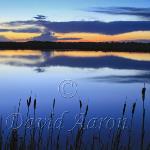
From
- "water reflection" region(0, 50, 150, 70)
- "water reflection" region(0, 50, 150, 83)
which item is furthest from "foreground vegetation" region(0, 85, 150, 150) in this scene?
"water reflection" region(0, 50, 150, 70)

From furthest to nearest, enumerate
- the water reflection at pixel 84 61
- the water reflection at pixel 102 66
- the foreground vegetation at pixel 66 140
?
the water reflection at pixel 84 61 → the water reflection at pixel 102 66 → the foreground vegetation at pixel 66 140

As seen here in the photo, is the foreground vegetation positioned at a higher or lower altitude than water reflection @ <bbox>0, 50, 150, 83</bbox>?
lower

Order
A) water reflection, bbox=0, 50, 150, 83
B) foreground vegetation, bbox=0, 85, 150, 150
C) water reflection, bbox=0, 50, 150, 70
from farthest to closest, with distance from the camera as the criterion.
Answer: water reflection, bbox=0, 50, 150, 70, water reflection, bbox=0, 50, 150, 83, foreground vegetation, bbox=0, 85, 150, 150

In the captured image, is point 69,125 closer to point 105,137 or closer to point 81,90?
point 105,137

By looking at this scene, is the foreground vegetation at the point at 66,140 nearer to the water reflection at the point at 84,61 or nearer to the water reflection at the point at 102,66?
the water reflection at the point at 102,66

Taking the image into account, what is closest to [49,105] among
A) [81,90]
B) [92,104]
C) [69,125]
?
[92,104]

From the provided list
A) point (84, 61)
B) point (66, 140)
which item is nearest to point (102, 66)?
point (84, 61)

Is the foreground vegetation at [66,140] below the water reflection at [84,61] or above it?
below

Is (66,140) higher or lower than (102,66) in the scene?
lower

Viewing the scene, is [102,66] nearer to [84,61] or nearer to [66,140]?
[84,61]

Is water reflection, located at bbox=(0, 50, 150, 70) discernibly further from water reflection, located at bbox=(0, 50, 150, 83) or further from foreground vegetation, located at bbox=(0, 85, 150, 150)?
foreground vegetation, located at bbox=(0, 85, 150, 150)

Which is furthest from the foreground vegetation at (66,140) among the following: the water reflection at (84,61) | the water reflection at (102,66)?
the water reflection at (84,61)

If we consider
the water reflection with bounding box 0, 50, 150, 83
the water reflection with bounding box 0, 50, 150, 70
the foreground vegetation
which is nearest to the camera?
the foreground vegetation

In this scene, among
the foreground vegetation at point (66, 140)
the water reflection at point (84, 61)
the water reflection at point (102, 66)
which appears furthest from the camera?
the water reflection at point (84, 61)
